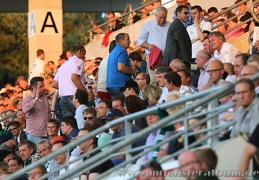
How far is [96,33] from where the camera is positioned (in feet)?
109

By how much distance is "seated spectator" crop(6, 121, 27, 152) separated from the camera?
21000mm

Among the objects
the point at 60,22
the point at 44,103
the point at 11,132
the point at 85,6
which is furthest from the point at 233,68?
the point at 85,6

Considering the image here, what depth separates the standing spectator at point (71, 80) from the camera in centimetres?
2045

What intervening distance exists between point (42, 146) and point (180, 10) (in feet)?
13.2

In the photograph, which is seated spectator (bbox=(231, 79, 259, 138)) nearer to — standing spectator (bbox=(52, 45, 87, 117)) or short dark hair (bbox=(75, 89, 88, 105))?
short dark hair (bbox=(75, 89, 88, 105))

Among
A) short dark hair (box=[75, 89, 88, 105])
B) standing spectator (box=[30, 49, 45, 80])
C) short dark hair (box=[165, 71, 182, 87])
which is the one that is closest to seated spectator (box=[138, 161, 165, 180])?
short dark hair (box=[165, 71, 182, 87])

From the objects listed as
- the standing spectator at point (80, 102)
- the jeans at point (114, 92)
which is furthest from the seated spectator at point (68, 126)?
the jeans at point (114, 92)

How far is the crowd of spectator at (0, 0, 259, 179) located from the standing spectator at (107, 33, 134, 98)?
Answer: 0.02 m

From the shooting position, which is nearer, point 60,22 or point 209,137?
point 209,137

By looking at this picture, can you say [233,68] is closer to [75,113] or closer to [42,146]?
[42,146]

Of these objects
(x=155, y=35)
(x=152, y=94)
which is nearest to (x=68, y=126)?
(x=152, y=94)

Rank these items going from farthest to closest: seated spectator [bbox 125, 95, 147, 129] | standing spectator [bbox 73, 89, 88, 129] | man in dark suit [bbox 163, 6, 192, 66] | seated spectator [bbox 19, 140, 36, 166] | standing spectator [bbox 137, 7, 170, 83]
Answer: standing spectator [bbox 137, 7, 170, 83] → man in dark suit [bbox 163, 6, 192, 66] → standing spectator [bbox 73, 89, 88, 129] → seated spectator [bbox 19, 140, 36, 166] → seated spectator [bbox 125, 95, 147, 129]

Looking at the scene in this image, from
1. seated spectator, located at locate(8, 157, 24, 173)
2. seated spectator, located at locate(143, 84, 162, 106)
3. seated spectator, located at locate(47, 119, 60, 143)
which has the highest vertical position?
seated spectator, located at locate(143, 84, 162, 106)

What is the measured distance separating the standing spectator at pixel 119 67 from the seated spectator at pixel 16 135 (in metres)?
2.11
